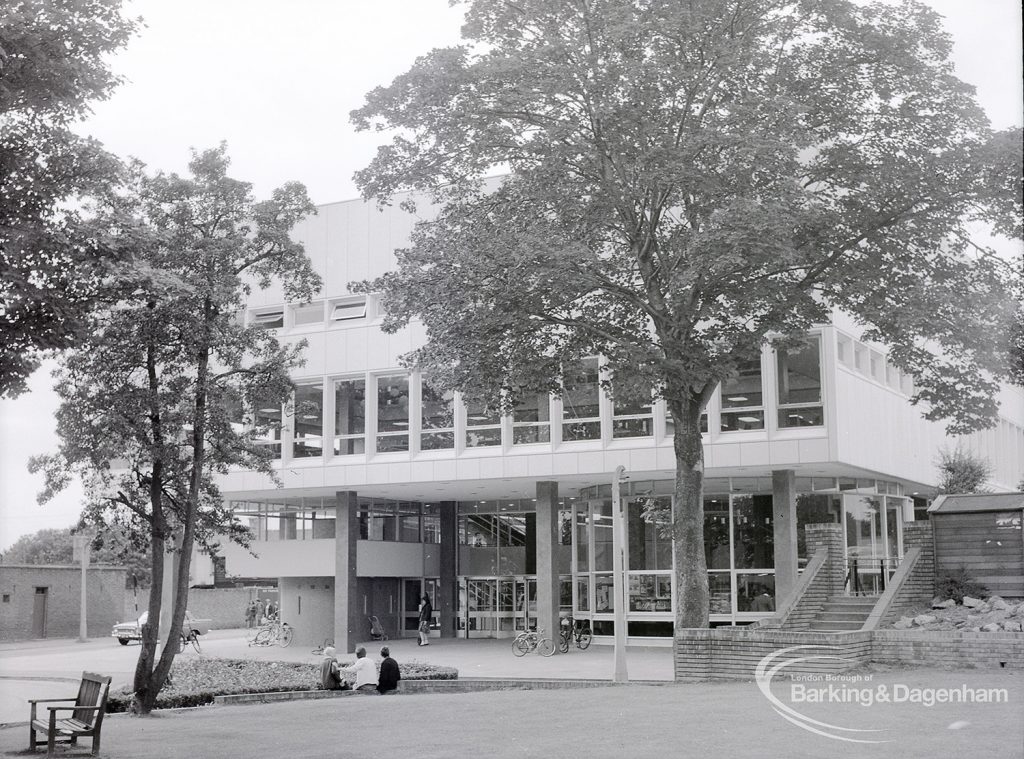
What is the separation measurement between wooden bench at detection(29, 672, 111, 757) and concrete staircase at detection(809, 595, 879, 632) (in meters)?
13.4

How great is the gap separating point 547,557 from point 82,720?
64.7 ft

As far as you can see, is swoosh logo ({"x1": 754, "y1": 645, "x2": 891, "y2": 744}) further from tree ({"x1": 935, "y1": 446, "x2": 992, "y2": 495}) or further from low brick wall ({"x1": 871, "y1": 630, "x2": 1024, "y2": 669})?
tree ({"x1": 935, "y1": 446, "x2": 992, "y2": 495})

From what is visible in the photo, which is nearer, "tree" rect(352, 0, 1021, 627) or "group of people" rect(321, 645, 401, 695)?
"tree" rect(352, 0, 1021, 627)

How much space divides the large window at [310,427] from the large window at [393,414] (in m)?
1.82

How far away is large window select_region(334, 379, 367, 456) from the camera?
3238 cm

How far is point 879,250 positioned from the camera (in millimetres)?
19250

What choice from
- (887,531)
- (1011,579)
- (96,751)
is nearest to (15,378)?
(96,751)

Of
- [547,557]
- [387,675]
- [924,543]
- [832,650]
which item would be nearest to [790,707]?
[832,650]

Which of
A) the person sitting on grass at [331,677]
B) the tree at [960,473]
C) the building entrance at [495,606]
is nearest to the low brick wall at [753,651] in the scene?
the person sitting on grass at [331,677]

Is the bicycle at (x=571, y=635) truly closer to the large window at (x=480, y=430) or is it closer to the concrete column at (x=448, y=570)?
the large window at (x=480, y=430)

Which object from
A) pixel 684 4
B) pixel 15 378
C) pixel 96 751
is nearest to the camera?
pixel 96 751

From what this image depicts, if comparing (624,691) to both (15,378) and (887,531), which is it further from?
(887,531)

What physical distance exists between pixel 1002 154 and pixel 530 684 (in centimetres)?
1147

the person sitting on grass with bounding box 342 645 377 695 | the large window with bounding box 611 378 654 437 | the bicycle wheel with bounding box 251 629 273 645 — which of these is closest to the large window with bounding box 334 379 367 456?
the bicycle wheel with bounding box 251 629 273 645
